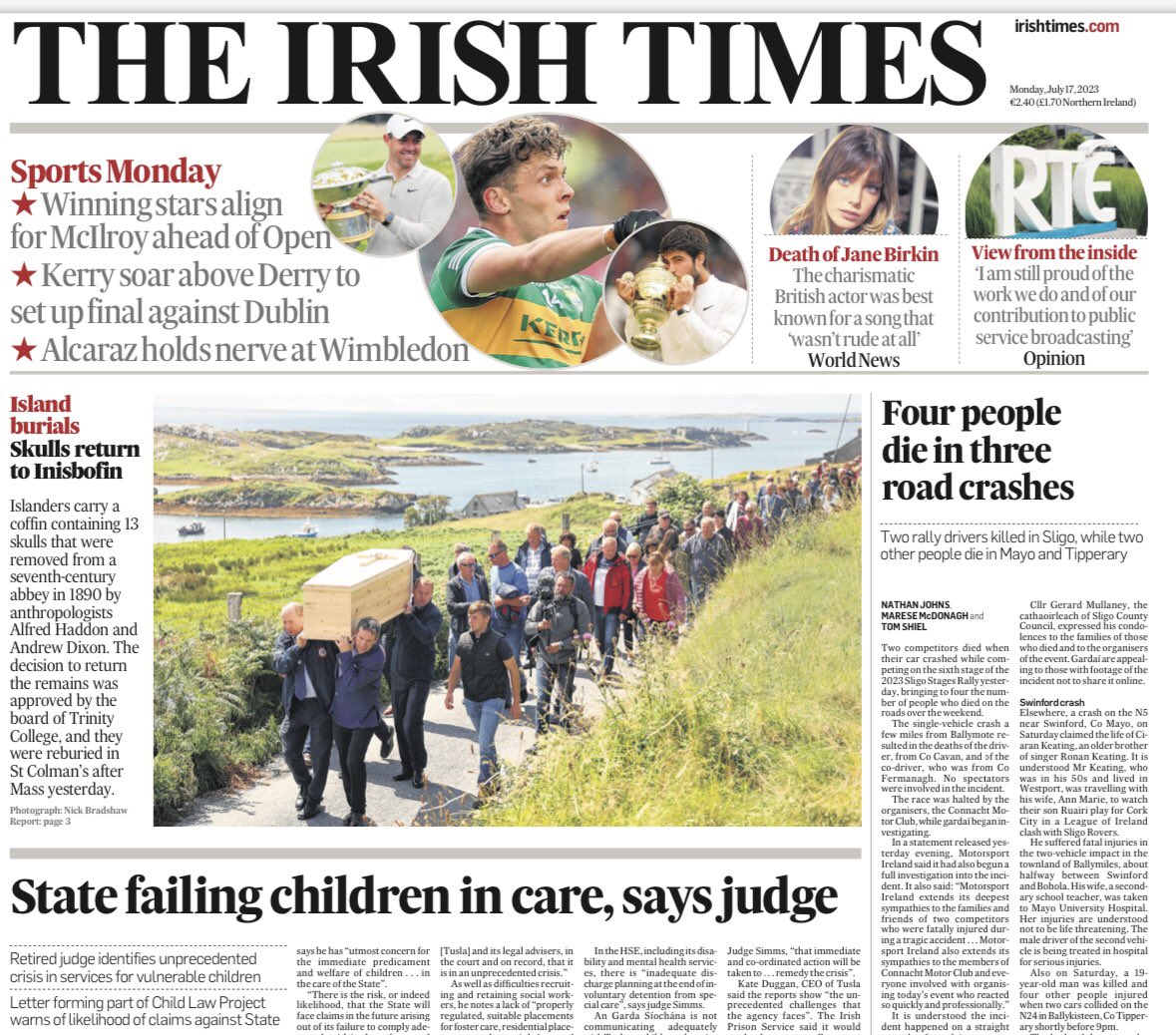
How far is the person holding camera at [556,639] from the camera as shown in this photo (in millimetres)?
6961

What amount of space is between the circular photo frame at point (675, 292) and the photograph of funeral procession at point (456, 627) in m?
0.39

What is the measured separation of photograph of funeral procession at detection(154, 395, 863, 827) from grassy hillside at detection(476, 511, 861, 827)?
2cm

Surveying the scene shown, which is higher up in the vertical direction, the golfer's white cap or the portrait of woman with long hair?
the golfer's white cap

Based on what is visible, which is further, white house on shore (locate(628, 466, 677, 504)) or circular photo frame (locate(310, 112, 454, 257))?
white house on shore (locate(628, 466, 677, 504))

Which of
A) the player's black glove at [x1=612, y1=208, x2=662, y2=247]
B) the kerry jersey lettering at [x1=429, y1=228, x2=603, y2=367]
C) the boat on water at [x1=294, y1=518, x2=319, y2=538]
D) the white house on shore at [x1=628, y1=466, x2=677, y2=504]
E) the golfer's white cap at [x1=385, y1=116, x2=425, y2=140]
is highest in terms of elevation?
the golfer's white cap at [x1=385, y1=116, x2=425, y2=140]

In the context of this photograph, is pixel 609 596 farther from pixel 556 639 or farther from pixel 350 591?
pixel 350 591

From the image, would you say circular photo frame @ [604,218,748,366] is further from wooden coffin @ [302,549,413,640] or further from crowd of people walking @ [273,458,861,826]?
wooden coffin @ [302,549,413,640]

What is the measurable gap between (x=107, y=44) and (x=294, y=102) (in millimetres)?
1271

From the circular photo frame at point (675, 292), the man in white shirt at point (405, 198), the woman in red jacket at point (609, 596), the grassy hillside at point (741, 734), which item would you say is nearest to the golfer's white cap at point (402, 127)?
the man in white shirt at point (405, 198)

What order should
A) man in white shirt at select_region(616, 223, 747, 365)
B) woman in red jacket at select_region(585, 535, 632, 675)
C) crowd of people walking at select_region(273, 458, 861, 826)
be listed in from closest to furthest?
man in white shirt at select_region(616, 223, 747, 365) < crowd of people walking at select_region(273, 458, 861, 826) < woman in red jacket at select_region(585, 535, 632, 675)

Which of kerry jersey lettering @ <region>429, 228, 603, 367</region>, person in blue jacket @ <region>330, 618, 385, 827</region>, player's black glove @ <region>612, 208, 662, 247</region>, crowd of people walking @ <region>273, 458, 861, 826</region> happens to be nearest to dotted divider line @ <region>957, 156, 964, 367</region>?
crowd of people walking @ <region>273, 458, 861, 826</region>

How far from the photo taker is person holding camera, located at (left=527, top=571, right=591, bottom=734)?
22.8 feet

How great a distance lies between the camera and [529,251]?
5.77 m

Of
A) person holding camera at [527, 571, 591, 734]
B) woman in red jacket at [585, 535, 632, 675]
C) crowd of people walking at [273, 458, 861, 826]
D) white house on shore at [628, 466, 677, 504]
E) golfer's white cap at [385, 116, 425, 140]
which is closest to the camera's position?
golfer's white cap at [385, 116, 425, 140]
